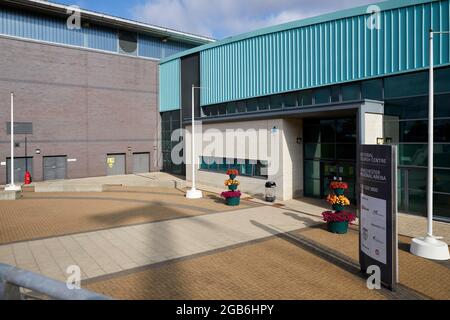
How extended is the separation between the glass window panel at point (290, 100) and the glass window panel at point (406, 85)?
574 centimetres

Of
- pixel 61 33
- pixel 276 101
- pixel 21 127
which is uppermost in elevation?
pixel 61 33

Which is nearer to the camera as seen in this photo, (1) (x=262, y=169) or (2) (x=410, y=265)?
(2) (x=410, y=265)

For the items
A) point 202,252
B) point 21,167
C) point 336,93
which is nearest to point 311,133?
point 336,93

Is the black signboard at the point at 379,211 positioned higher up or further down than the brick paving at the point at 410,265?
higher up

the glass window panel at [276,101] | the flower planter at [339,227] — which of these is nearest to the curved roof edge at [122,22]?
the glass window panel at [276,101]

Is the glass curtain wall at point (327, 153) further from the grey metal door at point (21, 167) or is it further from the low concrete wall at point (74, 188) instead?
the grey metal door at point (21, 167)

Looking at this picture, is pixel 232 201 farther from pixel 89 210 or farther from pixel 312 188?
pixel 89 210

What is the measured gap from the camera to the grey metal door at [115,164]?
100 feet

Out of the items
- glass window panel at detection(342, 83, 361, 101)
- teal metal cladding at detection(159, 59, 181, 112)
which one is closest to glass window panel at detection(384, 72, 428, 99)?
glass window panel at detection(342, 83, 361, 101)

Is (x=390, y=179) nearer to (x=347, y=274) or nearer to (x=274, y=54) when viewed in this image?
(x=347, y=274)

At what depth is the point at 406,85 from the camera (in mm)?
15258

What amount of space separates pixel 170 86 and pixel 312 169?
1729 cm

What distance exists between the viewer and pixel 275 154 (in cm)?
1914

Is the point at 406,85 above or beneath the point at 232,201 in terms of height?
above
